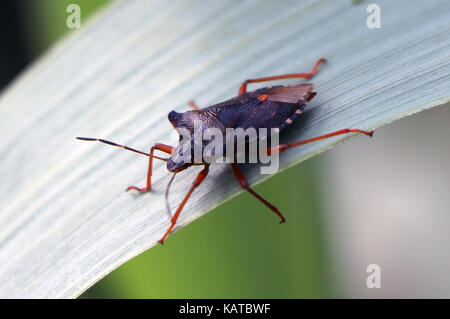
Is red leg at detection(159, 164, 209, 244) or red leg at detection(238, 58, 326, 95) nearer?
red leg at detection(159, 164, 209, 244)

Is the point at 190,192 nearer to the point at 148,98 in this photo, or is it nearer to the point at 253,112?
the point at 253,112

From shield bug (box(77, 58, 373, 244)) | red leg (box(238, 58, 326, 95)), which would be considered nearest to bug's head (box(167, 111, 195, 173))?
shield bug (box(77, 58, 373, 244))

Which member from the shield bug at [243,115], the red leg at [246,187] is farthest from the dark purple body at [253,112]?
the red leg at [246,187]

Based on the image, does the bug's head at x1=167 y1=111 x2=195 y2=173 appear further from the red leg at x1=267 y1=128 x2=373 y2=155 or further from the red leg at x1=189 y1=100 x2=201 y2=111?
the red leg at x1=267 y1=128 x2=373 y2=155

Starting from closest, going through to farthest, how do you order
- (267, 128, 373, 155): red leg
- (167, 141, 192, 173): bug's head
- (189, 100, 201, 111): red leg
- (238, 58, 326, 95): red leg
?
(267, 128, 373, 155): red leg, (167, 141, 192, 173): bug's head, (238, 58, 326, 95): red leg, (189, 100, 201, 111): red leg

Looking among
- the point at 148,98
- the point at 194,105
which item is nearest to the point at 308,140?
the point at 194,105

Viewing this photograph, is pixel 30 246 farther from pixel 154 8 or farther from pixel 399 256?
pixel 399 256

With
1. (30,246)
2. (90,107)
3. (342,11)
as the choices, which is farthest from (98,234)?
(342,11)

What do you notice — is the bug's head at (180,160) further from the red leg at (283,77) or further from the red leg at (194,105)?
the red leg at (283,77)
